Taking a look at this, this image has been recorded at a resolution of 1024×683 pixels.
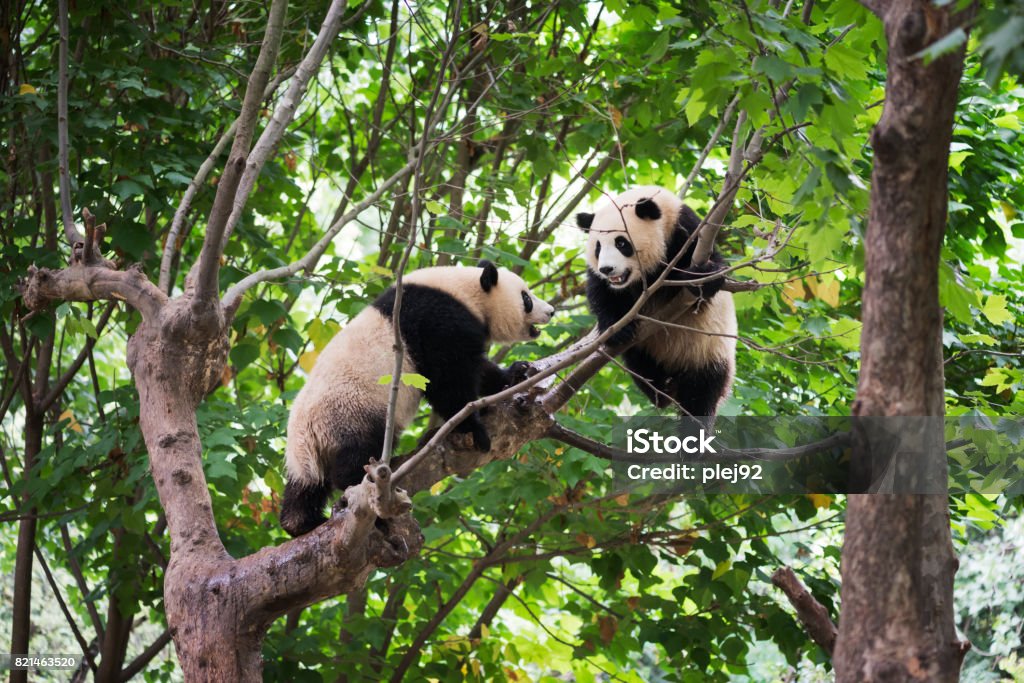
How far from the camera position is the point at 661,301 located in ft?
15.4

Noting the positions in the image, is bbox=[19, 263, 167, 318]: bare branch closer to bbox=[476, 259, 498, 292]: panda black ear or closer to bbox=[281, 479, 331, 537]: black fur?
bbox=[281, 479, 331, 537]: black fur

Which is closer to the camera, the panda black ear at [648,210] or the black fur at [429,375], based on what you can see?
the black fur at [429,375]

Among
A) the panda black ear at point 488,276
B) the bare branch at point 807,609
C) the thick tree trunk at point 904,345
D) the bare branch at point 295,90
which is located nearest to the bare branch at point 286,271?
the bare branch at point 295,90

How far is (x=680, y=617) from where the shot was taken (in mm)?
5973

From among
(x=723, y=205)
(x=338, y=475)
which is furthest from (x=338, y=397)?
(x=723, y=205)

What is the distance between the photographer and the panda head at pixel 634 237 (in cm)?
466

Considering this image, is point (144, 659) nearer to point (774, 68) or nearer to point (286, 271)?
point (286, 271)

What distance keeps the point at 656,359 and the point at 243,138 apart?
2421 mm

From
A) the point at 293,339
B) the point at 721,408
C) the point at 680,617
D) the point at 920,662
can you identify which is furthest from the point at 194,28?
the point at 920,662

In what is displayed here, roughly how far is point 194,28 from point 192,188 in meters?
2.97

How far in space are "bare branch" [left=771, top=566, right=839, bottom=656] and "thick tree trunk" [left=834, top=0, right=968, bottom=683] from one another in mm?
867

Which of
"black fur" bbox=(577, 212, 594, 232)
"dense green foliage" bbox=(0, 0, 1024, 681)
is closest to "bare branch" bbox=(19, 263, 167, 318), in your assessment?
"dense green foliage" bbox=(0, 0, 1024, 681)

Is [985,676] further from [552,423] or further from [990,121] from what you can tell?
[552,423]

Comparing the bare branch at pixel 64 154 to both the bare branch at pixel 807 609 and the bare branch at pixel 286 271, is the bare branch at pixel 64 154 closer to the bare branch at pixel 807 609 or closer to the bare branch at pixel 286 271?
the bare branch at pixel 286 271
